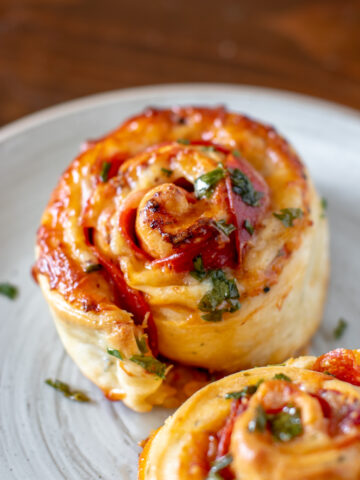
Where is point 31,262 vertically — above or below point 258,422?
below

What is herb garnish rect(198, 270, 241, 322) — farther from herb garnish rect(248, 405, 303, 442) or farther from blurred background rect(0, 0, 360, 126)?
blurred background rect(0, 0, 360, 126)

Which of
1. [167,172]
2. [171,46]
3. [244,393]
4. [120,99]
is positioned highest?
[171,46]

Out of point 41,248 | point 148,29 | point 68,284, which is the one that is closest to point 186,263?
point 68,284

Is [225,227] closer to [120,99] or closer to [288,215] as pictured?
[288,215]

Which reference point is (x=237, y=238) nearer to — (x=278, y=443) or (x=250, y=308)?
(x=250, y=308)

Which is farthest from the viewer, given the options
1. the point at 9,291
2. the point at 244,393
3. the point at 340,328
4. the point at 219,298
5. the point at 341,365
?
the point at 9,291

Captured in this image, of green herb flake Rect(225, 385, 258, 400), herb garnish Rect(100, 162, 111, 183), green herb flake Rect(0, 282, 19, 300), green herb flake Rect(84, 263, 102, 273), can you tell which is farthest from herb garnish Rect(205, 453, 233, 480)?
green herb flake Rect(0, 282, 19, 300)

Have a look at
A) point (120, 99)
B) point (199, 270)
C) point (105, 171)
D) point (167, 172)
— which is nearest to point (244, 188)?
point (167, 172)

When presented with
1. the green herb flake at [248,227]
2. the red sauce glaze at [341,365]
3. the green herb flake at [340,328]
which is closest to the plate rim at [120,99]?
the green herb flake at [340,328]
